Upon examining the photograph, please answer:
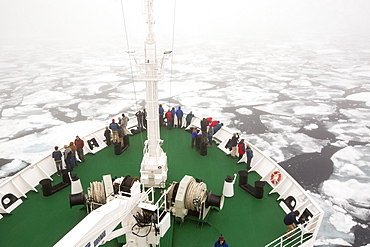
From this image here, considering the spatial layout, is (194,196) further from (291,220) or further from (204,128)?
(204,128)

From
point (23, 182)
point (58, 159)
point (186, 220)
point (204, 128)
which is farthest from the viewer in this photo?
point (204, 128)

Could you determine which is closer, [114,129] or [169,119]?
[114,129]

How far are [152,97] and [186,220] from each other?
2.57 metres

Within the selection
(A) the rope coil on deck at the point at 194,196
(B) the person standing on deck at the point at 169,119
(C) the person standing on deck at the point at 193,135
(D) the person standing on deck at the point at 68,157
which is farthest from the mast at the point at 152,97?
(B) the person standing on deck at the point at 169,119

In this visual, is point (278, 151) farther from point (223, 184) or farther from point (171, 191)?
point (171, 191)

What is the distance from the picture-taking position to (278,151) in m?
11.9

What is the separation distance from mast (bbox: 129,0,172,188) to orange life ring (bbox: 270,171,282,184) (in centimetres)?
262

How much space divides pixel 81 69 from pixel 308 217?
1234 inches

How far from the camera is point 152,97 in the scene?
5.63m

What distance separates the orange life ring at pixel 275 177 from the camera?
21.8 feet

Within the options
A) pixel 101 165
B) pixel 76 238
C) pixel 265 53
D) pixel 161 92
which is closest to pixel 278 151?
pixel 101 165

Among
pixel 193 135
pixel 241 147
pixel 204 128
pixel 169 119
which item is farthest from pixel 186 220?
pixel 169 119

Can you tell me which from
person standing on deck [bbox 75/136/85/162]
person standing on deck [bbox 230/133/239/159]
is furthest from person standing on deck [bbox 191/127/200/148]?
person standing on deck [bbox 75/136/85/162]

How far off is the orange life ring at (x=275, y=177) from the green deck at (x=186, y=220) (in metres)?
0.23
